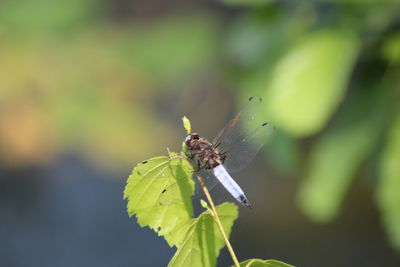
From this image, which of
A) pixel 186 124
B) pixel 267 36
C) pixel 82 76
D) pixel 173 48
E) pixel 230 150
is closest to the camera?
pixel 186 124

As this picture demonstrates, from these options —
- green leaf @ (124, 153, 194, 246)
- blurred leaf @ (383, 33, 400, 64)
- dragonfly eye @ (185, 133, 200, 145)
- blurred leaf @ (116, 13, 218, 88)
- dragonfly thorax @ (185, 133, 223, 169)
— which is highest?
blurred leaf @ (116, 13, 218, 88)

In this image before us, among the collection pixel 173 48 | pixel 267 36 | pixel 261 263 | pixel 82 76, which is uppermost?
pixel 82 76

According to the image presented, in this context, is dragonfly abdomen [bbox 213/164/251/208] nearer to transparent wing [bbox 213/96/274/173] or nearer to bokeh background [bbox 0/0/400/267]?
transparent wing [bbox 213/96/274/173]

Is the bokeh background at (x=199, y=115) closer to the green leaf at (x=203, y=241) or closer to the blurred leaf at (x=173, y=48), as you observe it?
the blurred leaf at (x=173, y=48)

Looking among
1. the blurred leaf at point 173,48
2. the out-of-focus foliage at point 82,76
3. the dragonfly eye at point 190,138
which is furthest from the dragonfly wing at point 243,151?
the out-of-focus foliage at point 82,76

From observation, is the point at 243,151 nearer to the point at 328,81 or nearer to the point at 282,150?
the point at 328,81

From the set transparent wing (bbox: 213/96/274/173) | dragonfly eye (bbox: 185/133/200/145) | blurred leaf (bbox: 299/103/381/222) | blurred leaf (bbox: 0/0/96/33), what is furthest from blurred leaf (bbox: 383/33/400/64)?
blurred leaf (bbox: 0/0/96/33)

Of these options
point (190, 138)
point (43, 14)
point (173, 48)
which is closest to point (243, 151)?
point (190, 138)

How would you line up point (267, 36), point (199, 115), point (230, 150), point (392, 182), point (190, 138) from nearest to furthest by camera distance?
point (190, 138) < point (230, 150) < point (392, 182) < point (267, 36) < point (199, 115)
